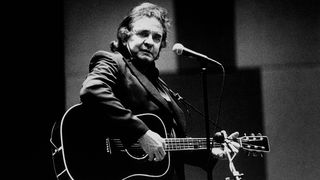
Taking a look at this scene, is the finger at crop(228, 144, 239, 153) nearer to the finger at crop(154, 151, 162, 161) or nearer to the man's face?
the finger at crop(154, 151, 162, 161)

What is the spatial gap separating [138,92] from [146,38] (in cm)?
43

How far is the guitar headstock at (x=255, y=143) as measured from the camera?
2793 mm

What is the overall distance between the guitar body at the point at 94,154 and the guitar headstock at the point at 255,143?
24.3 inches

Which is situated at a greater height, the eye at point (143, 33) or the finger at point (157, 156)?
the eye at point (143, 33)

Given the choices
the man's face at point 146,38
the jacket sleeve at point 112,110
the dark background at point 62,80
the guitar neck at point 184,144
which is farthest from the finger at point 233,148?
the dark background at point 62,80

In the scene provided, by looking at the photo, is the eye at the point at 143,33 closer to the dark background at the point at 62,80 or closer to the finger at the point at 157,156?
the finger at the point at 157,156

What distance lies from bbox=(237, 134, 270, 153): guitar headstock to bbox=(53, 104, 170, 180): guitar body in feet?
2.02

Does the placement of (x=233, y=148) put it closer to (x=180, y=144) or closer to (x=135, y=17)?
(x=180, y=144)

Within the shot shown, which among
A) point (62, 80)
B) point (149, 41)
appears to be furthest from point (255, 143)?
point (62, 80)

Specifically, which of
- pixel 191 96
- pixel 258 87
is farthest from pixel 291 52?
pixel 191 96

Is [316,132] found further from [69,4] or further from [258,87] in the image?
[69,4]

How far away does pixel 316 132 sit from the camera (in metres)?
3.76

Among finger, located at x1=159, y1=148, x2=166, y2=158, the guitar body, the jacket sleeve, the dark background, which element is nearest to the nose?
the jacket sleeve

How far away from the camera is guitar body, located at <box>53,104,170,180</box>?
231 centimetres
